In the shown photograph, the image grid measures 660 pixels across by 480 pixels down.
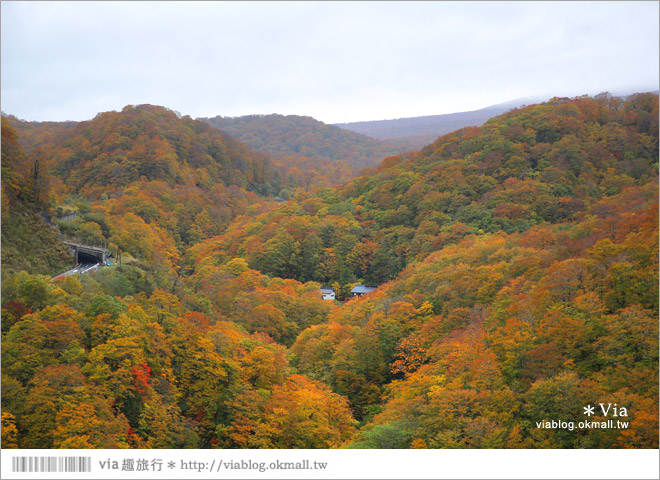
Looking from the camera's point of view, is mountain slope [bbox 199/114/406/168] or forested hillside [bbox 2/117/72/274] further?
mountain slope [bbox 199/114/406/168]

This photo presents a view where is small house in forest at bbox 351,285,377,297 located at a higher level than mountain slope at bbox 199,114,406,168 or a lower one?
lower

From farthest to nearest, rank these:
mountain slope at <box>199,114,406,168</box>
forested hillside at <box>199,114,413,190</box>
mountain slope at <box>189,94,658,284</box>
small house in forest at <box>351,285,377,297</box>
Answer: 1. mountain slope at <box>199,114,406,168</box>
2. forested hillside at <box>199,114,413,190</box>
3. mountain slope at <box>189,94,658,284</box>
4. small house in forest at <box>351,285,377,297</box>

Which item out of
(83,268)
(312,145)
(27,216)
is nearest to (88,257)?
(83,268)

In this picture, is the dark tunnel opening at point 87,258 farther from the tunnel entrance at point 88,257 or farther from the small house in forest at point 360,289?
the small house in forest at point 360,289

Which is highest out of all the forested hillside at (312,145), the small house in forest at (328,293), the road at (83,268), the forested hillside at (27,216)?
the forested hillside at (312,145)

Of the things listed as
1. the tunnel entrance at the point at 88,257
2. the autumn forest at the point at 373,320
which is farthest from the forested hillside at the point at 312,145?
the tunnel entrance at the point at 88,257

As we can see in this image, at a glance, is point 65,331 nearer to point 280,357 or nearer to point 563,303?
point 280,357

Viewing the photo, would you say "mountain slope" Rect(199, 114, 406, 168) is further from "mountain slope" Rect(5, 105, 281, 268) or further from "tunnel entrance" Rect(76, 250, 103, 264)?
"tunnel entrance" Rect(76, 250, 103, 264)

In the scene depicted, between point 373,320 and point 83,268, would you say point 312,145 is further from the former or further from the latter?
point 83,268

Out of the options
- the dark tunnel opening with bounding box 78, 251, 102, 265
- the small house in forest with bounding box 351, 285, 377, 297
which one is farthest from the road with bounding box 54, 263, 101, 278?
the small house in forest with bounding box 351, 285, 377, 297
